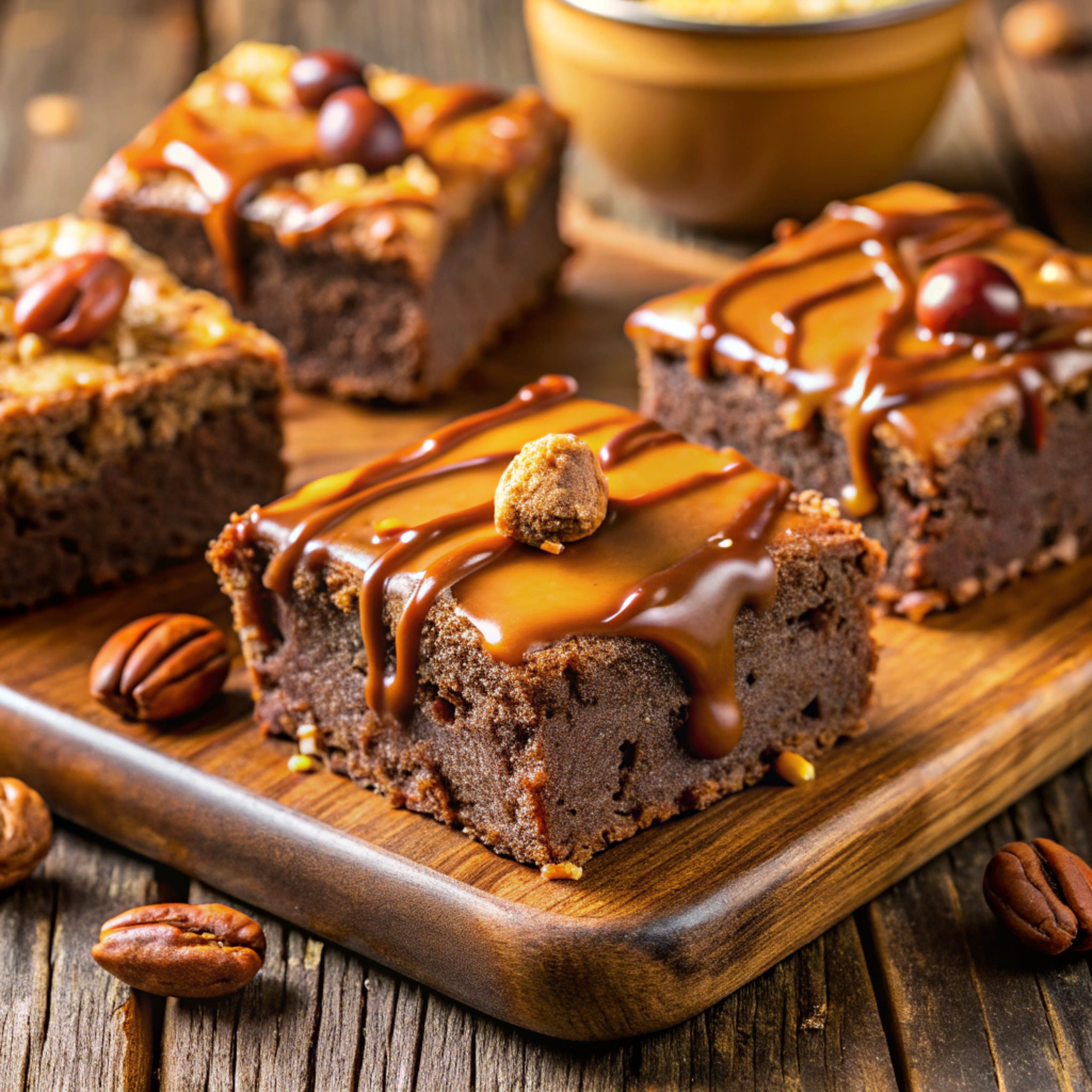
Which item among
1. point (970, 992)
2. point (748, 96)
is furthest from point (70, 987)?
point (748, 96)

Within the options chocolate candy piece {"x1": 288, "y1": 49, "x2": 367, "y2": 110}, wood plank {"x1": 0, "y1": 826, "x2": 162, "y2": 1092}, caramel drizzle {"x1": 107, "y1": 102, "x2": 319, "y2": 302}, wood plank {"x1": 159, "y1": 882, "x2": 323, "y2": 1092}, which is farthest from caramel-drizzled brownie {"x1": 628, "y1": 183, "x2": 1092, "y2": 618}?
wood plank {"x1": 0, "y1": 826, "x2": 162, "y2": 1092}

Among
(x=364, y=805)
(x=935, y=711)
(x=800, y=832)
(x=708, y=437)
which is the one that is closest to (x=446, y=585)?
(x=364, y=805)

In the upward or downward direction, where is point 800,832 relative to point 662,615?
downward

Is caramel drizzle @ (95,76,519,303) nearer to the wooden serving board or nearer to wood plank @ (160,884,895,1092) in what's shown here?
the wooden serving board

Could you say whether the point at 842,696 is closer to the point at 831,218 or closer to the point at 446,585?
the point at 446,585

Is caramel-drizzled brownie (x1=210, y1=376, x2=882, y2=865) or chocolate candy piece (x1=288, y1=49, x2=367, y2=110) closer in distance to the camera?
caramel-drizzled brownie (x1=210, y1=376, x2=882, y2=865)

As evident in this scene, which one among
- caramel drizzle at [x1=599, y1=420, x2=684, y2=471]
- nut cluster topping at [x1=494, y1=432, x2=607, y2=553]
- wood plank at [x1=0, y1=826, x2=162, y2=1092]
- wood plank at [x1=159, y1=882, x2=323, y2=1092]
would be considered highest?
nut cluster topping at [x1=494, y1=432, x2=607, y2=553]

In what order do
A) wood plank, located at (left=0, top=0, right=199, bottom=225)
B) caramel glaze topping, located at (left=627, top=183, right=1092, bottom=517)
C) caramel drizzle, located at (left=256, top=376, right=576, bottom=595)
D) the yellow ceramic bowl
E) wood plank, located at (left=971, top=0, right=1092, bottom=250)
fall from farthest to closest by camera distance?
1. wood plank, located at (left=0, top=0, right=199, bottom=225)
2. wood plank, located at (left=971, top=0, right=1092, bottom=250)
3. the yellow ceramic bowl
4. caramel glaze topping, located at (left=627, top=183, right=1092, bottom=517)
5. caramel drizzle, located at (left=256, top=376, right=576, bottom=595)

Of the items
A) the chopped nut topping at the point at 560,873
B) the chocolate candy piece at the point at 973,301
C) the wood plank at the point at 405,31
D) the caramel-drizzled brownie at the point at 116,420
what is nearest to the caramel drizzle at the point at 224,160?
the caramel-drizzled brownie at the point at 116,420
